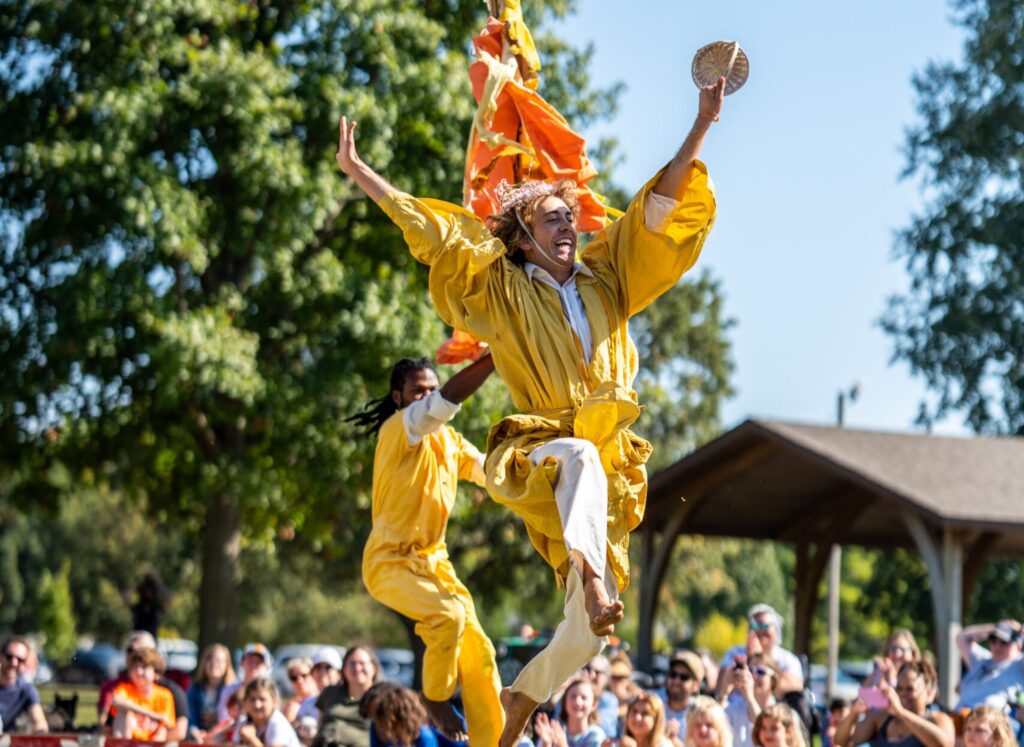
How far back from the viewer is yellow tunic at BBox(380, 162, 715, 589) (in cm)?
553

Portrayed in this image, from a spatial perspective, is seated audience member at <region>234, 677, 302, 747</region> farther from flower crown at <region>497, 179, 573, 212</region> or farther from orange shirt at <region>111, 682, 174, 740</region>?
flower crown at <region>497, 179, 573, 212</region>

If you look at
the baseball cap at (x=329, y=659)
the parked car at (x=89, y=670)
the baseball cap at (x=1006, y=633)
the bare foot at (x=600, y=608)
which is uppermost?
the baseball cap at (x=1006, y=633)

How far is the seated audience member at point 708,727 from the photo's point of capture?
727 cm

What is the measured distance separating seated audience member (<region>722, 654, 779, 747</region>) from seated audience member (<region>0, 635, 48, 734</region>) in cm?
402

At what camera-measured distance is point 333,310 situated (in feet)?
57.0

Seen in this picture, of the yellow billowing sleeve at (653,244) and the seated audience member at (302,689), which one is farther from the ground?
the yellow billowing sleeve at (653,244)

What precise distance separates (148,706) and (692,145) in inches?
217

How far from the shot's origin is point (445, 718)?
257 inches

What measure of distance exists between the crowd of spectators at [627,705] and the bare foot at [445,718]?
1.58 ft

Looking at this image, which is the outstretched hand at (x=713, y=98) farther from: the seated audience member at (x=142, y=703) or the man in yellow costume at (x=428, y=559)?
the seated audience member at (x=142, y=703)

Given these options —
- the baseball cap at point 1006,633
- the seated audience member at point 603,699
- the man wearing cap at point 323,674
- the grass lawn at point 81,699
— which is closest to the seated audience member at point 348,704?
the man wearing cap at point 323,674

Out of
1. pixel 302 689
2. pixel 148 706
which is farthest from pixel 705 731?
pixel 148 706

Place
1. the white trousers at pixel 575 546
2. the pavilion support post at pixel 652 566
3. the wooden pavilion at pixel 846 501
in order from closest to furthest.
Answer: the white trousers at pixel 575 546, the wooden pavilion at pixel 846 501, the pavilion support post at pixel 652 566

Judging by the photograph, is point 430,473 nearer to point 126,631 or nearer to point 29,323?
point 29,323
